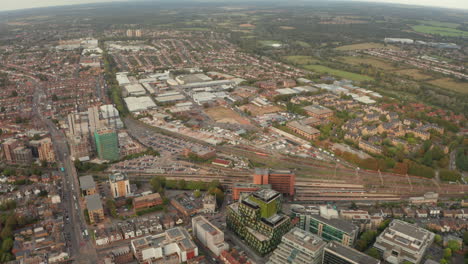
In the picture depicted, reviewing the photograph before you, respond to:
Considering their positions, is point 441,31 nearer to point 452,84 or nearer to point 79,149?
point 452,84

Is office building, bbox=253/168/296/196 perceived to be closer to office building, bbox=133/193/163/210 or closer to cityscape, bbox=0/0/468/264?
cityscape, bbox=0/0/468/264

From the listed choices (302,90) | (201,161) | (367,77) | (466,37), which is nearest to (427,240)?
(201,161)

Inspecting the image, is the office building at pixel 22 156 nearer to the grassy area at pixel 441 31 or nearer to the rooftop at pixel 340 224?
the rooftop at pixel 340 224

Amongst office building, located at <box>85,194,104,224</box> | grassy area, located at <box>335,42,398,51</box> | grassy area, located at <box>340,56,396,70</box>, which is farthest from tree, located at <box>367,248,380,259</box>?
grassy area, located at <box>335,42,398,51</box>

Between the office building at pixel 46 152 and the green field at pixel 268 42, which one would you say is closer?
the office building at pixel 46 152

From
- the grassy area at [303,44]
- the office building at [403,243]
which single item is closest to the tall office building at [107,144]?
the office building at [403,243]

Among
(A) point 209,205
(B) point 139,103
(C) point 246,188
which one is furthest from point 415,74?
(A) point 209,205

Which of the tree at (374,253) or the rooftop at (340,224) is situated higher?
the rooftop at (340,224)
